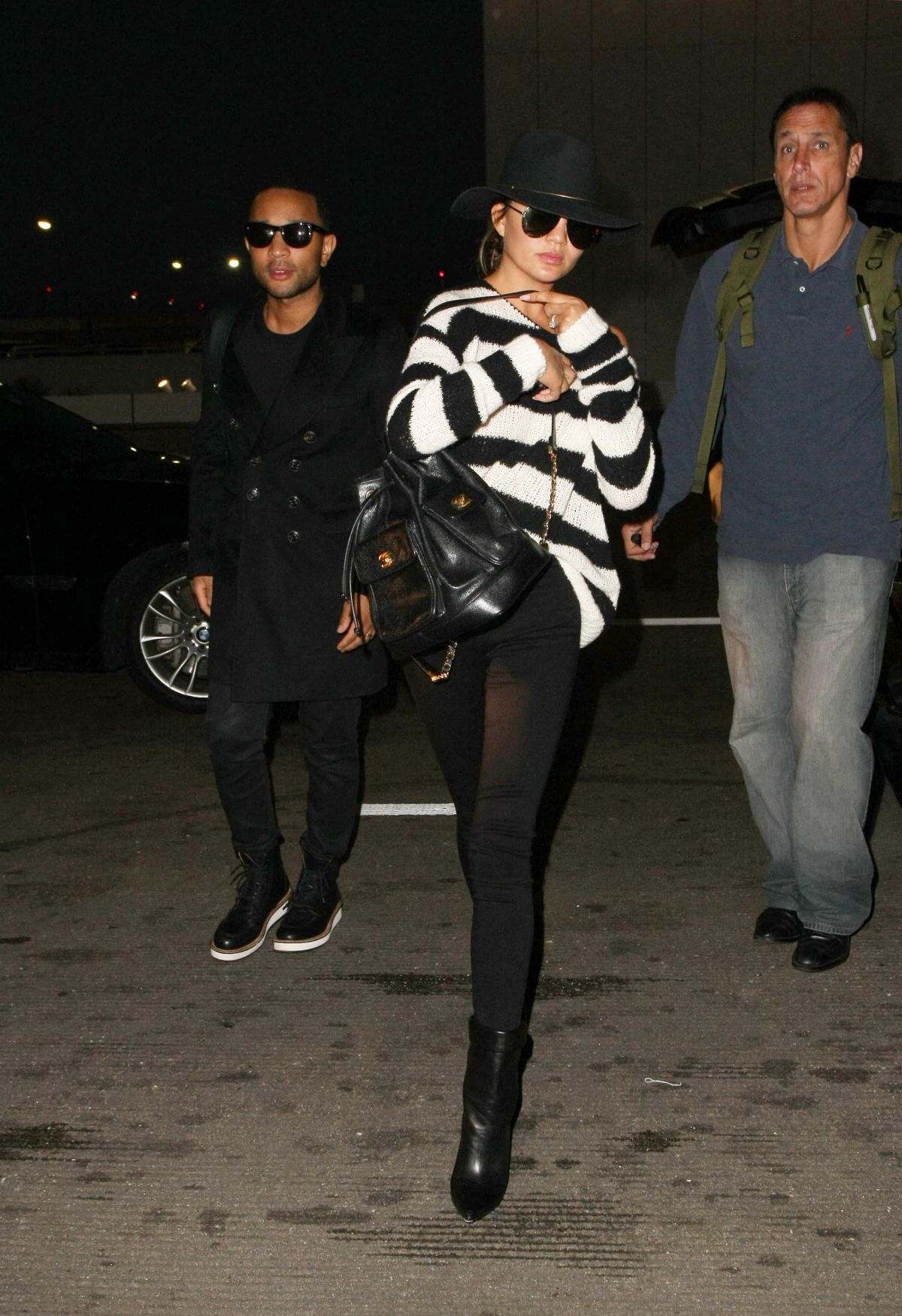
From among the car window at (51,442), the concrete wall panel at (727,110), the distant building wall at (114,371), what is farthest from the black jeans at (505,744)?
the distant building wall at (114,371)

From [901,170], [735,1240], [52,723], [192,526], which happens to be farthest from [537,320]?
[901,170]

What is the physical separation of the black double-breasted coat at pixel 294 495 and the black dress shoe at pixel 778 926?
54.8 inches

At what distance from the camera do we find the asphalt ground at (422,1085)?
9.14 ft

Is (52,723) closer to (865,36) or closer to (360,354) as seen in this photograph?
(360,354)

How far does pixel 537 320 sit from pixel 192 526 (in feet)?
5.02

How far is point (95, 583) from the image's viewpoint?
284 inches

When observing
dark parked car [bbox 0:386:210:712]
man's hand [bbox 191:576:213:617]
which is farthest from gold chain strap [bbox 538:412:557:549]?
dark parked car [bbox 0:386:210:712]

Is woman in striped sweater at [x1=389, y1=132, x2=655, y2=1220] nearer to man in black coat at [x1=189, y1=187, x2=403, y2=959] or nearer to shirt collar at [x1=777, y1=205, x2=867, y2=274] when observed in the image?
man in black coat at [x1=189, y1=187, x2=403, y2=959]

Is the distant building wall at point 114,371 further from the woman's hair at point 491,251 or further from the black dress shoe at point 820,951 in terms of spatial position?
the woman's hair at point 491,251

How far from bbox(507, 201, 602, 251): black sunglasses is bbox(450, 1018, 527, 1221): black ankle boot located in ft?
5.39

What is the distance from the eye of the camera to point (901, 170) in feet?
89.1

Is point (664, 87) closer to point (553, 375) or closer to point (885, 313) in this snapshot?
point (885, 313)

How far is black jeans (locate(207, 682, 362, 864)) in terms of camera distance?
4.21 meters

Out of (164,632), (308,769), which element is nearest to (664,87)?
(164,632)
